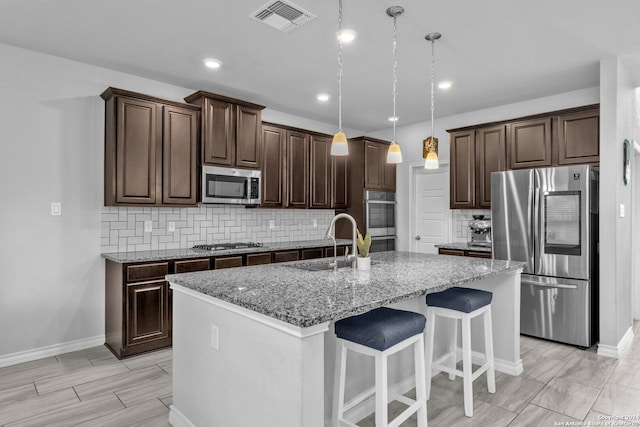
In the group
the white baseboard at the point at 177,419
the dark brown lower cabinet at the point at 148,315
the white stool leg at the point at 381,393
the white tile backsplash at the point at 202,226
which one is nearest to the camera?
the white stool leg at the point at 381,393

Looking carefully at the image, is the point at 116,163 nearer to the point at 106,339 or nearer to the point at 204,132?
the point at 204,132

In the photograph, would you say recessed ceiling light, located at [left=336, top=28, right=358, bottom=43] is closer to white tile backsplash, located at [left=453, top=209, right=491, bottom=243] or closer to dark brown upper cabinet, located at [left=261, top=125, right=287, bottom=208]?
dark brown upper cabinet, located at [left=261, top=125, right=287, bottom=208]

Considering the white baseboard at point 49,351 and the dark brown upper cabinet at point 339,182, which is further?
the dark brown upper cabinet at point 339,182

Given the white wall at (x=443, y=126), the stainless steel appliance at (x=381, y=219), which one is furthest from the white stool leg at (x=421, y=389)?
the white wall at (x=443, y=126)

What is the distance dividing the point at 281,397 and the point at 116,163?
2884 mm

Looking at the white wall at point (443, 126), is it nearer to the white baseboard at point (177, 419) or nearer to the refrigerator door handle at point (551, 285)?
the refrigerator door handle at point (551, 285)

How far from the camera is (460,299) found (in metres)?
2.47

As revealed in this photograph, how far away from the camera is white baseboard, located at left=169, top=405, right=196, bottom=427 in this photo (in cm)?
217

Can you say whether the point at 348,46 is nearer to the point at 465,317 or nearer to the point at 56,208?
the point at 465,317

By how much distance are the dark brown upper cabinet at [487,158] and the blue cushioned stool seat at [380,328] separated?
3.21 m

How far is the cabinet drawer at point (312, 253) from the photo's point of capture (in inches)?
183

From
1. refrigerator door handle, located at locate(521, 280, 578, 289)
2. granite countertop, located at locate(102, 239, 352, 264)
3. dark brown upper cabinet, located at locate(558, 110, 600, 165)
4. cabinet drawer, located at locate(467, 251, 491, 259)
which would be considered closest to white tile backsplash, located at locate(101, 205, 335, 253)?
granite countertop, located at locate(102, 239, 352, 264)

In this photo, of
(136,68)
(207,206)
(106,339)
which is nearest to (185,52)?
(136,68)

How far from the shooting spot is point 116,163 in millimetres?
3502
